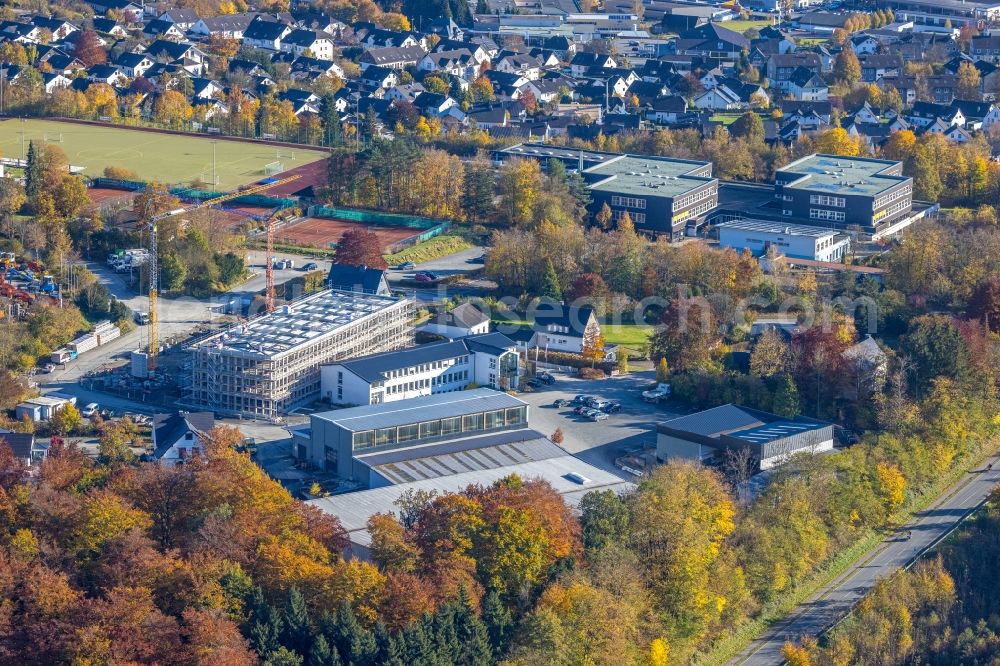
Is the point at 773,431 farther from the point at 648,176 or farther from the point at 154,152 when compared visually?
the point at 154,152

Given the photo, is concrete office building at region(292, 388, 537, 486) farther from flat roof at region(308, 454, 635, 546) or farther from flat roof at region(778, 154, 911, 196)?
flat roof at region(778, 154, 911, 196)

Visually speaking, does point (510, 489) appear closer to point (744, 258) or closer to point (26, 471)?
point (26, 471)

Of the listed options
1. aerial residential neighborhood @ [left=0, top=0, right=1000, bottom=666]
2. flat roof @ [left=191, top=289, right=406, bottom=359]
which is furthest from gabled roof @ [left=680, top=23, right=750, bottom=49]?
flat roof @ [left=191, top=289, right=406, bottom=359]

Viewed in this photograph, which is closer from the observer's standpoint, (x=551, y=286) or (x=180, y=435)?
(x=180, y=435)

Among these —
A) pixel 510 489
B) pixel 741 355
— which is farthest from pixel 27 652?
pixel 741 355

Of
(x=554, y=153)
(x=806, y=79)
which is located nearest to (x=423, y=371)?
(x=554, y=153)

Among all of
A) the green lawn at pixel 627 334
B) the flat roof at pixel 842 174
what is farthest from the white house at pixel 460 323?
the flat roof at pixel 842 174
